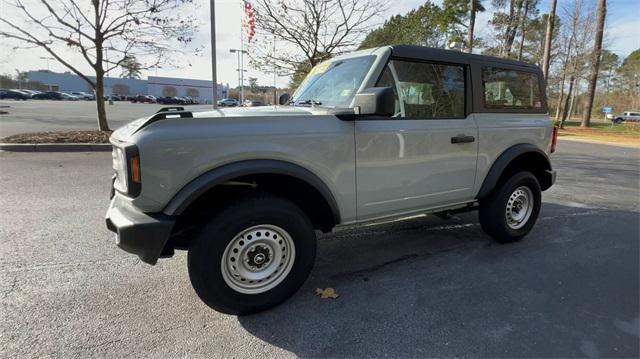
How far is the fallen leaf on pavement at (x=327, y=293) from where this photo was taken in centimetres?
314

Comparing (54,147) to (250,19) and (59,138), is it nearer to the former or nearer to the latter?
(59,138)

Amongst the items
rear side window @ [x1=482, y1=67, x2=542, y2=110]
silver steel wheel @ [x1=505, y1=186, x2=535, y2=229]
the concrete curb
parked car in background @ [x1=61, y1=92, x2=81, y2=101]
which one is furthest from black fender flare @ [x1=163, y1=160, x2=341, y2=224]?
parked car in background @ [x1=61, y1=92, x2=81, y2=101]

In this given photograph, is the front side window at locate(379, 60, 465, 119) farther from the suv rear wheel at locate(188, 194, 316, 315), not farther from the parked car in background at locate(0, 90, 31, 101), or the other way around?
the parked car in background at locate(0, 90, 31, 101)

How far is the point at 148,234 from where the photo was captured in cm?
247

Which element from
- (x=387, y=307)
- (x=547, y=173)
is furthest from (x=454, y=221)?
(x=387, y=307)

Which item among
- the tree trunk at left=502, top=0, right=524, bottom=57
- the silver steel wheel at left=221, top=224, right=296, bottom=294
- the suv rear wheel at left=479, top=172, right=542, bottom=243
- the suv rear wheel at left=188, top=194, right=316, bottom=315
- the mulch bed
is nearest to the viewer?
the suv rear wheel at left=188, top=194, right=316, bottom=315

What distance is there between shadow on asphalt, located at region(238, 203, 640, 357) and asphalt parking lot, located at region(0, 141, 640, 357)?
0.04 ft

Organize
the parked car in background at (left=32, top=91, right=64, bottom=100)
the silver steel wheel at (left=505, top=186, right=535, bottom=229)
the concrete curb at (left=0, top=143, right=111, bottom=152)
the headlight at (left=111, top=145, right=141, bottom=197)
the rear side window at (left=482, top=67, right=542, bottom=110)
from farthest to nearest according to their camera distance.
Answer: the parked car in background at (left=32, top=91, right=64, bottom=100), the concrete curb at (left=0, top=143, right=111, bottom=152), the silver steel wheel at (left=505, top=186, right=535, bottom=229), the rear side window at (left=482, top=67, right=542, bottom=110), the headlight at (left=111, top=145, right=141, bottom=197)

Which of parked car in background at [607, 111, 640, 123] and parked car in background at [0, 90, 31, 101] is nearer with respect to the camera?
parked car in background at [607, 111, 640, 123]

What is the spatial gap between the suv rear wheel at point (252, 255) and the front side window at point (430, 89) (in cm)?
147

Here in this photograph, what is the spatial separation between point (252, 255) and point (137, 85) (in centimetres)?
10324

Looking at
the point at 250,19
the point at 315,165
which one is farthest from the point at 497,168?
the point at 250,19

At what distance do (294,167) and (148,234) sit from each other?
1075 millimetres

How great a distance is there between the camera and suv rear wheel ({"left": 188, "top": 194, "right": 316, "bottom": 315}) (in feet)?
8.64
